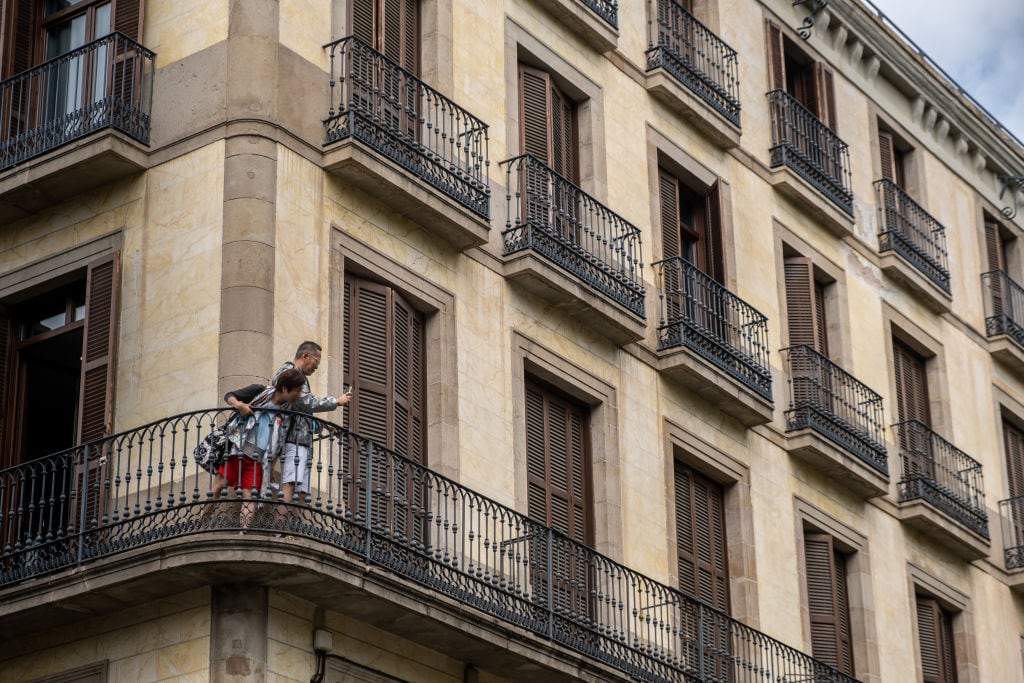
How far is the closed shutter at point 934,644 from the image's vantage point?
98.7 feet

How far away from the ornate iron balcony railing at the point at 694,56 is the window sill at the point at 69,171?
8.56 meters

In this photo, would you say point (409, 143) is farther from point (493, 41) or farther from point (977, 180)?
point (977, 180)

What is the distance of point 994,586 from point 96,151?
16372 mm

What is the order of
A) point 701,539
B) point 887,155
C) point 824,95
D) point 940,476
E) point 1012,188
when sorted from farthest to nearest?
1. point 1012,188
2. point 887,155
3. point 824,95
4. point 940,476
5. point 701,539

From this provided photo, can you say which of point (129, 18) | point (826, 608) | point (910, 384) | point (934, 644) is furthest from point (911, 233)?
point (129, 18)

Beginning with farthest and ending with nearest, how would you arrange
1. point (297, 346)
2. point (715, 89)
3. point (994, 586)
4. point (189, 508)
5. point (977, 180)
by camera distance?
point (977, 180)
point (994, 586)
point (715, 89)
point (297, 346)
point (189, 508)

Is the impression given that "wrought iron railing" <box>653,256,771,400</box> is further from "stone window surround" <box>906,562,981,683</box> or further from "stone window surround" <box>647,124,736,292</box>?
"stone window surround" <box>906,562,981,683</box>

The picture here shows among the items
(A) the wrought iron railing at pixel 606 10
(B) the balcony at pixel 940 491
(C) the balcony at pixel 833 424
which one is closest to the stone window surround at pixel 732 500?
(C) the balcony at pixel 833 424

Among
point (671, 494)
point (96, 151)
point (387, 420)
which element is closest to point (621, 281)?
point (671, 494)

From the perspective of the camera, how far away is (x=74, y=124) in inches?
862

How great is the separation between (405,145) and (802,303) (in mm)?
8919

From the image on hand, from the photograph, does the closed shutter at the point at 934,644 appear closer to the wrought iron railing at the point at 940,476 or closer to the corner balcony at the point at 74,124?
the wrought iron railing at the point at 940,476

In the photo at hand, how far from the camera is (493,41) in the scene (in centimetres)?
2514

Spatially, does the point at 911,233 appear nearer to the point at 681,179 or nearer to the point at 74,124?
the point at 681,179
